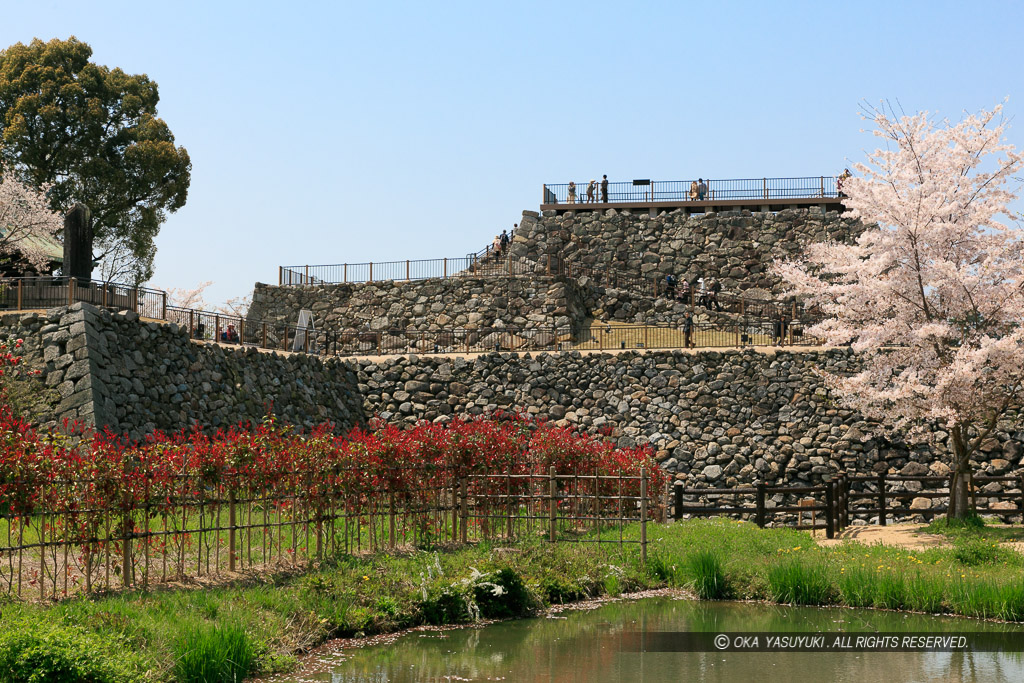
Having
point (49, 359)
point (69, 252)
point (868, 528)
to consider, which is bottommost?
point (868, 528)

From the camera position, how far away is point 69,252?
78.5ft

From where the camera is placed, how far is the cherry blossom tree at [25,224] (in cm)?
3216

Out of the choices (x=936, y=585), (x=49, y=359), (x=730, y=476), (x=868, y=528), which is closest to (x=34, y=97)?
(x=49, y=359)

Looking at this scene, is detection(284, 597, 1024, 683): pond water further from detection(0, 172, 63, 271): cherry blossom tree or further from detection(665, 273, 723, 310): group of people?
detection(0, 172, 63, 271): cherry blossom tree

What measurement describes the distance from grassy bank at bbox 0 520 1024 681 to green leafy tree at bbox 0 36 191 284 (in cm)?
2964

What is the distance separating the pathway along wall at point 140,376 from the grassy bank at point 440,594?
976cm

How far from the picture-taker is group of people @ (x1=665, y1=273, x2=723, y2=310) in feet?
124

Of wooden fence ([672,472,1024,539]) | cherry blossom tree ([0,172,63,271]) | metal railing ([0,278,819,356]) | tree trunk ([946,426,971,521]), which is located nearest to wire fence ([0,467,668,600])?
wooden fence ([672,472,1024,539])

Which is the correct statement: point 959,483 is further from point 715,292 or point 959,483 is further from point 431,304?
point 431,304

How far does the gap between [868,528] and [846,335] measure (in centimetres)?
444

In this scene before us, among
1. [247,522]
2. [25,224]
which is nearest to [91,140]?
[25,224]

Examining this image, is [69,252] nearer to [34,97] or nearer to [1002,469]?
[34,97]

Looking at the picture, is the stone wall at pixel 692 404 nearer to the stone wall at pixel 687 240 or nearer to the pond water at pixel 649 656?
the stone wall at pixel 687 240

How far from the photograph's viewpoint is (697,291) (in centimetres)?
4012
